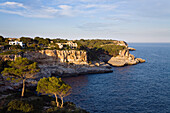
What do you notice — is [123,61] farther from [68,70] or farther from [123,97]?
[123,97]

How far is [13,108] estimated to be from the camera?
2492 cm

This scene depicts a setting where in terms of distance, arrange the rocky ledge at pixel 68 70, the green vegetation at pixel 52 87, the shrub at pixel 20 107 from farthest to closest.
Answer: the rocky ledge at pixel 68 70 < the green vegetation at pixel 52 87 < the shrub at pixel 20 107

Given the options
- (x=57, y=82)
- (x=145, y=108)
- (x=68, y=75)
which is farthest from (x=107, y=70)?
(x=57, y=82)

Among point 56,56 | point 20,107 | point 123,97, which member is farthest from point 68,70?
point 20,107

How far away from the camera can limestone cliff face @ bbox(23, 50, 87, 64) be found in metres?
66.2

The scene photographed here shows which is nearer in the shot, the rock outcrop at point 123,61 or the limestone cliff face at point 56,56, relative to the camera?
the limestone cliff face at point 56,56

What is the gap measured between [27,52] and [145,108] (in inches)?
1996

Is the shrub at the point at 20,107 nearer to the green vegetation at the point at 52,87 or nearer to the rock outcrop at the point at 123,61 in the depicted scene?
the green vegetation at the point at 52,87

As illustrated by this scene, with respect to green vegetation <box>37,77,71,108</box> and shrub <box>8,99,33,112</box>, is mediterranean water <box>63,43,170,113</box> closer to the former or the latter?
green vegetation <box>37,77,71,108</box>

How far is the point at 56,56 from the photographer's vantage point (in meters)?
71.1

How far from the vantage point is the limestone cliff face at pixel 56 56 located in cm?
6621

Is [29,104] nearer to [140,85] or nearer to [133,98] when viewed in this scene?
[133,98]

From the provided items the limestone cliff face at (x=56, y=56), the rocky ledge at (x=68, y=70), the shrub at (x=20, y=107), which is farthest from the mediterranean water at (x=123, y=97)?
the limestone cliff face at (x=56, y=56)

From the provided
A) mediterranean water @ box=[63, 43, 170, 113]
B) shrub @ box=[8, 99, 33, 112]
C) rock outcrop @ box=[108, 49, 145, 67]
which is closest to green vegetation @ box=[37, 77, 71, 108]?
shrub @ box=[8, 99, 33, 112]
